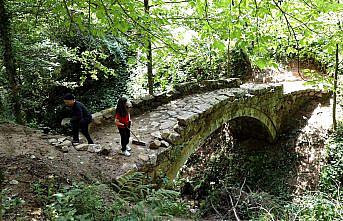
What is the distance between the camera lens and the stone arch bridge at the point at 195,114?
5828 mm

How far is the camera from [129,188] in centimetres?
415

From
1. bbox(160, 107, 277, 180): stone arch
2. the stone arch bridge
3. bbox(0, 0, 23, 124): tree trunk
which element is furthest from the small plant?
bbox(0, 0, 23, 124): tree trunk

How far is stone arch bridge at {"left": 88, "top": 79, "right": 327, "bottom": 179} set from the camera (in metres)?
5.83

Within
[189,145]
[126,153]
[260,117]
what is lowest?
[260,117]

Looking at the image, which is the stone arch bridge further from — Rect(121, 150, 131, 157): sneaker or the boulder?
Rect(121, 150, 131, 157): sneaker

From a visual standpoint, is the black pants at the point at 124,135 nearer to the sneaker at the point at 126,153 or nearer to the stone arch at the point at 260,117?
the sneaker at the point at 126,153

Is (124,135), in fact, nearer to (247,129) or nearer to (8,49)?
(8,49)

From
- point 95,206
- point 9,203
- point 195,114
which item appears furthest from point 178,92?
point 9,203

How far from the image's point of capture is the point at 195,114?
22.7ft

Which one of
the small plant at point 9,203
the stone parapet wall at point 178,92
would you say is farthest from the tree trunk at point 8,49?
the small plant at point 9,203

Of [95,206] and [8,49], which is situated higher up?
[8,49]

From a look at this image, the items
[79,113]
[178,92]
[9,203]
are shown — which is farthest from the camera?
[178,92]

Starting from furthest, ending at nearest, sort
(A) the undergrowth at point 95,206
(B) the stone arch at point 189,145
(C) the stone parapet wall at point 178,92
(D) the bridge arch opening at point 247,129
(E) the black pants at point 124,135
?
(D) the bridge arch opening at point 247,129, (C) the stone parapet wall at point 178,92, (B) the stone arch at point 189,145, (E) the black pants at point 124,135, (A) the undergrowth at point 95,206

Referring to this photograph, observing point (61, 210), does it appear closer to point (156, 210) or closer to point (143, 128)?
point (156, 210)
